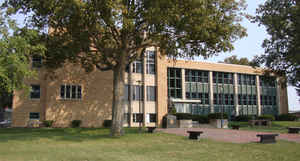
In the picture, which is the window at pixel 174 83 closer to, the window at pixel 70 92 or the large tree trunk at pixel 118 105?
the window at pixel 70 92

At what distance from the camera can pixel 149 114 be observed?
36031 millimetres

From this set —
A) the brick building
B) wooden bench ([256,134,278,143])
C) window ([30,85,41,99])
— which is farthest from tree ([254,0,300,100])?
window ([30,85,41,99])

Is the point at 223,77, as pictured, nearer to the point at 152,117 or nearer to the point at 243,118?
the point at 243,118

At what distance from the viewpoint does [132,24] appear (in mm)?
17375

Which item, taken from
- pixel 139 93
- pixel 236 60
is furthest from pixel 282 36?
pixel 236 60

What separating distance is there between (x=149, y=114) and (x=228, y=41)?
17.9 meters

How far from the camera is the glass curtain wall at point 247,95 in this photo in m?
48.4

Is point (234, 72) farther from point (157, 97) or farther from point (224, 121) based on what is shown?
point (157, 97)

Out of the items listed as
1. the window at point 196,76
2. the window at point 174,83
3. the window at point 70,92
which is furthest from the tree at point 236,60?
the window at point 70,92

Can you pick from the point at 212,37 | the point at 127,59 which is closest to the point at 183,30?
the point at 212,37

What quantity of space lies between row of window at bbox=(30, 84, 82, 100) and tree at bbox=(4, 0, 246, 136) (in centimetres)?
932

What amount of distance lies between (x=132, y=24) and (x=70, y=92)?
18.1 metres

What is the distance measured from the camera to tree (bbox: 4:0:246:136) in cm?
1706

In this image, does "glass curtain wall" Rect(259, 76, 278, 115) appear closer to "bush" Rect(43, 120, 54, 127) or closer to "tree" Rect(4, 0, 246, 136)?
"tree" Rect(4, 0, 246, 136)
